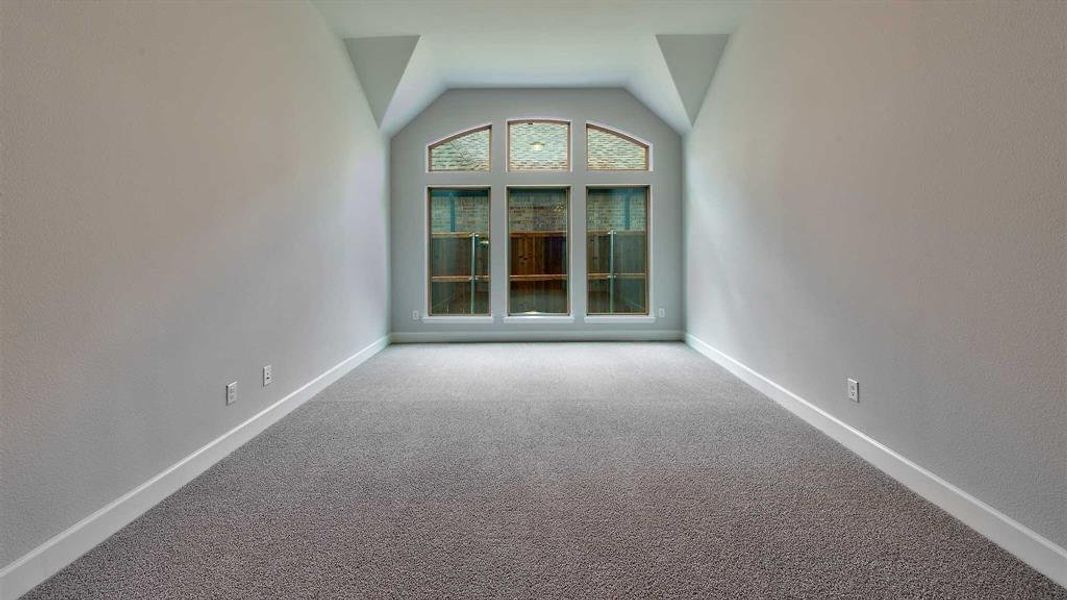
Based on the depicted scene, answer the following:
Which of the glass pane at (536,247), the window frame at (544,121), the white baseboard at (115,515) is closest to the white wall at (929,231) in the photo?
the window frame at (544,121)

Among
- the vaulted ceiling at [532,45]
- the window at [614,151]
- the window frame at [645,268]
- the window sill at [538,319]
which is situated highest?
the vaulted ceiling at [532,45]

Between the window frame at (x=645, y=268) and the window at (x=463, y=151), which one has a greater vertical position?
the window at (x=463, y=151)

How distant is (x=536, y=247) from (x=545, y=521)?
4.23 metres

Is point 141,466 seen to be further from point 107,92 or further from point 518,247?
point 518,247

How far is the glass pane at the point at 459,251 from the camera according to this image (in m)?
5.48

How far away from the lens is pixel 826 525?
152 cm

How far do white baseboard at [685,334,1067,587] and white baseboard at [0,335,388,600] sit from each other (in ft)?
9.82

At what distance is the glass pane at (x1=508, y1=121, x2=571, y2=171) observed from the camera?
5422mm

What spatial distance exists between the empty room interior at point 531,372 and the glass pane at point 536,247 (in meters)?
1.92

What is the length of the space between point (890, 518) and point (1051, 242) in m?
1.04

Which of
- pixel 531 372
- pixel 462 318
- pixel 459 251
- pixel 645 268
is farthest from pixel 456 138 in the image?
pixel 531 372

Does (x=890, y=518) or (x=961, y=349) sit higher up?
(x=961, y=349)

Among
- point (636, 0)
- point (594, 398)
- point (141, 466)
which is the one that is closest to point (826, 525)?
point (594, 398)

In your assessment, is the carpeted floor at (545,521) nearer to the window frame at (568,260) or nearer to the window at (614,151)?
the window frame at (568,260)
